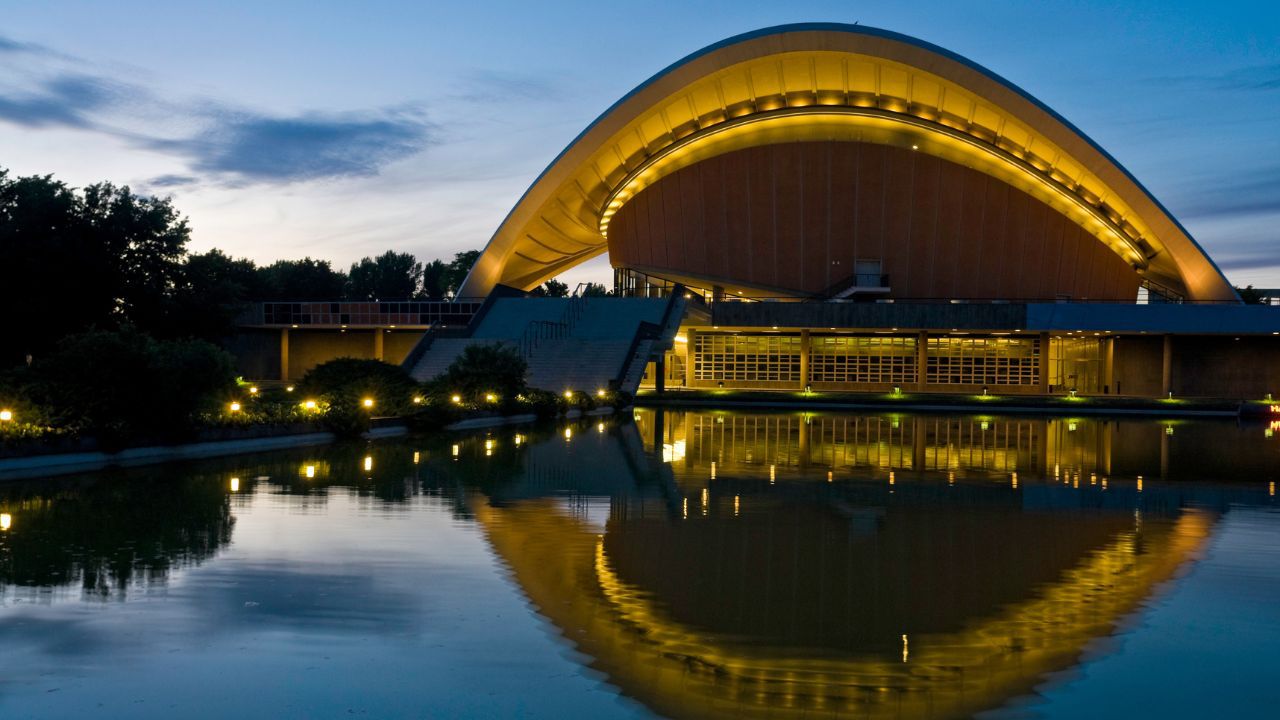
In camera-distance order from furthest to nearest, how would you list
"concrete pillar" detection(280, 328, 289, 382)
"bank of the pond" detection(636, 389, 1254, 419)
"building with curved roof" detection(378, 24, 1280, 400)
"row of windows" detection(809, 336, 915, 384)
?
"concrete pillar" detection(280, 328, 289, 382), "row of windows" detection(809, 336, 915, 384), "building with curved roof" detection(378, 24, 1280, 400), "bank of the pond" detection(636, 389, 1254, 419)

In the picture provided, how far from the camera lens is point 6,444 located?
49.5 feet

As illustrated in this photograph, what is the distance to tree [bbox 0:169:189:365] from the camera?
1329 inches

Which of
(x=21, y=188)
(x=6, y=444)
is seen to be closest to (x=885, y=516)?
(x=6, y=444)

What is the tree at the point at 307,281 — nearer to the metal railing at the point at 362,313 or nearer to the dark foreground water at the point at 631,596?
the metal railing at the point at 362,313

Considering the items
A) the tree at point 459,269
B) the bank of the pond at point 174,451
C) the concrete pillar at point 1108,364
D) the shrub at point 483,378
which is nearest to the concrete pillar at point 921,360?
the concrete pillar at point 1108,364

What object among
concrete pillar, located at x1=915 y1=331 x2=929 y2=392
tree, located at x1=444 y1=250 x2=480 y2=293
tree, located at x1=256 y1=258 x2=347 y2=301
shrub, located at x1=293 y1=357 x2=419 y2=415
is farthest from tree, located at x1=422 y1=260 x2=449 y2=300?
shrub, located at x1=293 y1=357 x2=419 y2=415

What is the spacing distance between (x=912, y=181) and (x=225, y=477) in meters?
46.2

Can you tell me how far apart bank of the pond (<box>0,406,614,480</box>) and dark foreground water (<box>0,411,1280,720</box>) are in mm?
1081

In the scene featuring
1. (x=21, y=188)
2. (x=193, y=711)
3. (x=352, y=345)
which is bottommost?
(x=193, y=711)

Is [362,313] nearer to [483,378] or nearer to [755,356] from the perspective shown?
[755,356]

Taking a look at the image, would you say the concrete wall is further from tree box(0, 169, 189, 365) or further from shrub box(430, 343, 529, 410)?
shrub box(430, 343, 529, 410)

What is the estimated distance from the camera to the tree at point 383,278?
117 meters

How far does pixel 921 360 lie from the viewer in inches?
1972

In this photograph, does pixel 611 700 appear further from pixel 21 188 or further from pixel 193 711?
pixel 21 188
